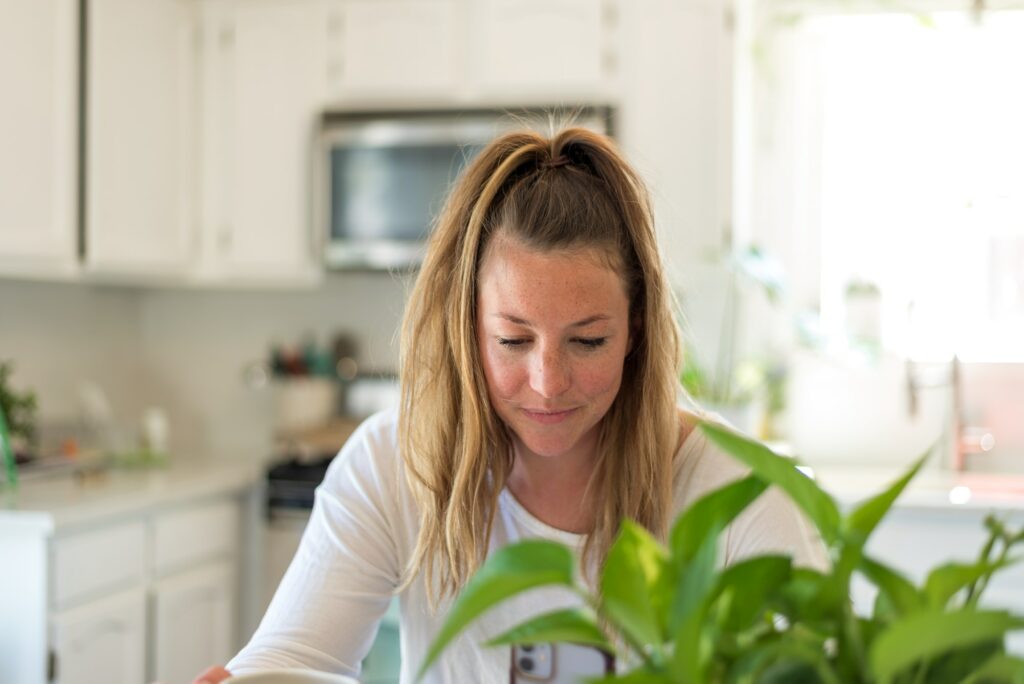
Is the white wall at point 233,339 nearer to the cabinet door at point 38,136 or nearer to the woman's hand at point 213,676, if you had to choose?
the cabinet door at point 38,136

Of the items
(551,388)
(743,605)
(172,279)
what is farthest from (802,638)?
(172,279)

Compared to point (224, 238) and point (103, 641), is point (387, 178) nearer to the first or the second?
point (224, 238)

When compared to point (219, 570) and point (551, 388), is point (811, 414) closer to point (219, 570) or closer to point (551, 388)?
point (219, 570)

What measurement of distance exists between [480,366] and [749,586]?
2.45ft

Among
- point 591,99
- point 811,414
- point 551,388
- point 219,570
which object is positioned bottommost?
point 219,570

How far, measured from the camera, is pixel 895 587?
50 cm

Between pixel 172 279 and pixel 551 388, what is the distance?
2659 millimetres

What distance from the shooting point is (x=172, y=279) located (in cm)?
354

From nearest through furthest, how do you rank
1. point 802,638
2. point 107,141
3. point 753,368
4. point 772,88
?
point 802,638 < point 107,141 < point 753,368 < point 772,88

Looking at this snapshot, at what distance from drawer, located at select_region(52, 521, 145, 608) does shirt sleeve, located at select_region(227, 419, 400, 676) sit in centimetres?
141

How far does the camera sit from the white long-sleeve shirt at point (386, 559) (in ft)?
3.87

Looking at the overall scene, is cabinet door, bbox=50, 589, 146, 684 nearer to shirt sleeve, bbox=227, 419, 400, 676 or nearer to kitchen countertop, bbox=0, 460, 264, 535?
kitchen countertop, bbox=0, 460, 264, 535

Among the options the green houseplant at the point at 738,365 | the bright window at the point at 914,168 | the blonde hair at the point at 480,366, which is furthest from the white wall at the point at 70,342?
the blonde hair at the point at 480,366

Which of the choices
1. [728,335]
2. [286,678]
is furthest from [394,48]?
[286,678]
